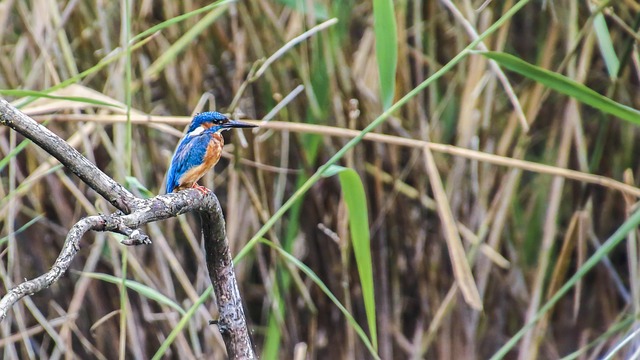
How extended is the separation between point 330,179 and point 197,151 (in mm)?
587

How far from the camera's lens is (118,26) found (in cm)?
201

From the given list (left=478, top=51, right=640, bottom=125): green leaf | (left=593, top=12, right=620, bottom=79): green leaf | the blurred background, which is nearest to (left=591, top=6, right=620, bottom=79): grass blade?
(left=593, top=12, right=620, bottom=79): green leaf

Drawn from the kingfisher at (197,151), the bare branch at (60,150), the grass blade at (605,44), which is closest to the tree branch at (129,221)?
the bare branch at (60,150)

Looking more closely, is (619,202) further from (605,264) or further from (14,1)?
(14,1)

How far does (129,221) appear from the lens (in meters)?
0.90

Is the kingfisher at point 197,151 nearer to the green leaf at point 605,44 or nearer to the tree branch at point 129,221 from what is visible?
the tree branch at point 129,221

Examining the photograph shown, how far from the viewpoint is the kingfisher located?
1.35m

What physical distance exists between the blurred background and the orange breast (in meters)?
0.34

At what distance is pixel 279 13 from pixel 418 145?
0.57 metres

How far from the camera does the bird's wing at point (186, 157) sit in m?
1.35

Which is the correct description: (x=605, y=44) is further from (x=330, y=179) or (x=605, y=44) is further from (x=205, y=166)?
(x=205, y=166)

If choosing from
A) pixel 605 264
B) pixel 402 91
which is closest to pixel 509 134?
pixel 402 91

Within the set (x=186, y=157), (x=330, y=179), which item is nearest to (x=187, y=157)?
(x=186, y=157)

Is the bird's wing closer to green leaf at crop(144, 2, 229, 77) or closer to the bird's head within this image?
the bird's head
